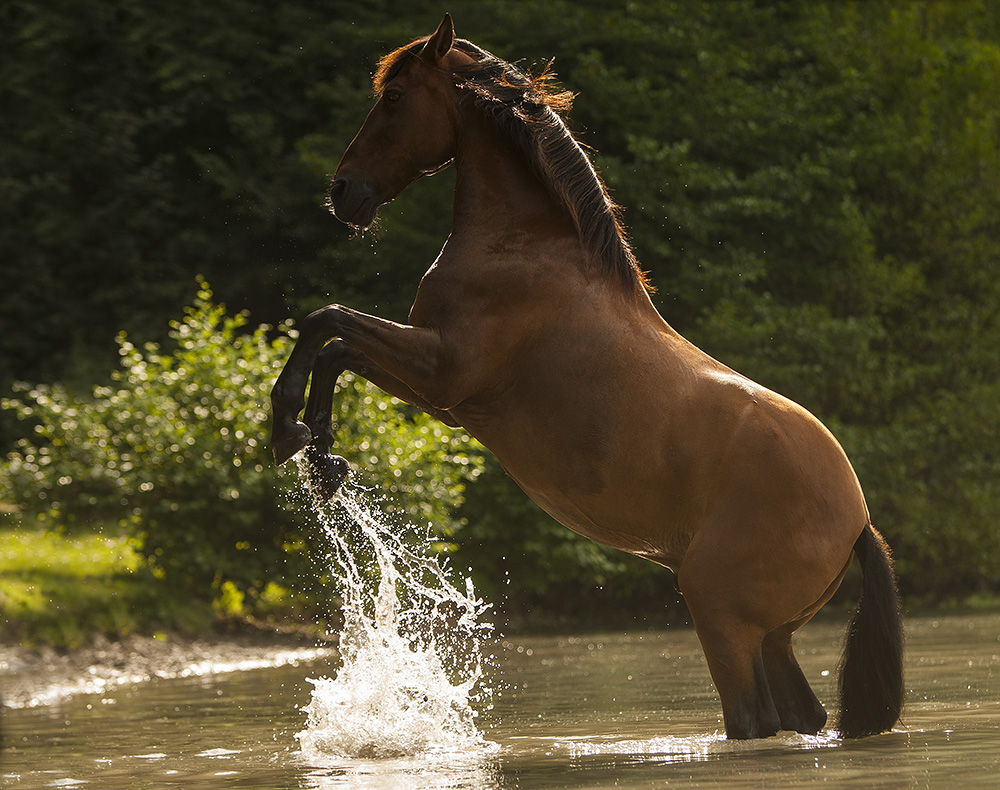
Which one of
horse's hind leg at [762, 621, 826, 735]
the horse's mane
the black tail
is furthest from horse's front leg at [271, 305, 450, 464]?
the black tail

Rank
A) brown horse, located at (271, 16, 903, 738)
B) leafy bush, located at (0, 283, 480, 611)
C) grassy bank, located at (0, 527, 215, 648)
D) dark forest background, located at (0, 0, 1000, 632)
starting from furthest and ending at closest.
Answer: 1. dark forest background, located at (0, 0, 1000, 632)
2. leafy bush, located at (0, 283, 480, 611)
3. grassy bank, located at (0, 527, 215, 648)
4. brown horse, located at (271, 16, 903, 738)

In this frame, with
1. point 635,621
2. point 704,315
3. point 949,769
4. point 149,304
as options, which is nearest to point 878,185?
point 704,315

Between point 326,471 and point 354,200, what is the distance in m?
1.14

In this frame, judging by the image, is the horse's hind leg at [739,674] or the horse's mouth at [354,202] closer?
the horse's hind leg at [739,674]

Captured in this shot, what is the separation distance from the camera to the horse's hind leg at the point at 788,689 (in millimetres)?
5984

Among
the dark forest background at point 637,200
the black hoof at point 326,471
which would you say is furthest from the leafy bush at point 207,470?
the black hoof at point 326,471

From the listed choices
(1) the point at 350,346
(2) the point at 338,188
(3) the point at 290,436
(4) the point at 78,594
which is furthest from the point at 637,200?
(3) the point at 290,436

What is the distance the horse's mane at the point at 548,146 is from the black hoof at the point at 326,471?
137 cm

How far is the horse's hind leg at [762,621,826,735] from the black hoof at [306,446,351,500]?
6.37ft

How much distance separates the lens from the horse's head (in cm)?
596

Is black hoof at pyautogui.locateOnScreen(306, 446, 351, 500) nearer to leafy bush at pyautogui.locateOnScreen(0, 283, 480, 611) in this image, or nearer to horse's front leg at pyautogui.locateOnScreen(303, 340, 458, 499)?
horse's front leg at pyautogui.locateOnScreen(303, 340, 458, 499)

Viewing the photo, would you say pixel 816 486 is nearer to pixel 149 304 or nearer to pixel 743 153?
pixel 743 153

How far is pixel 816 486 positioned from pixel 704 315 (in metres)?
12.9

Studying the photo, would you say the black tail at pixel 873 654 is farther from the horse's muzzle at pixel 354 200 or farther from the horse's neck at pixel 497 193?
the horse's muzzle at pixel 354 200
